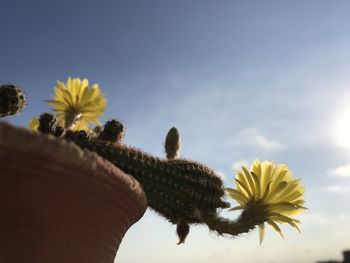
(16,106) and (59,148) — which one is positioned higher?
(16,106)

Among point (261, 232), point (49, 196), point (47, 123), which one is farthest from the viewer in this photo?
point (261, 232)

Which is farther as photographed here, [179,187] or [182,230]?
[182,230]

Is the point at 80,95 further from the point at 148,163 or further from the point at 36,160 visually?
the point at 36,160

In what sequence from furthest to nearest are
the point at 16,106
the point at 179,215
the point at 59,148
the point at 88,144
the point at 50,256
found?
the point at 179,215
the point at 88,144
the point at 16,106
the point at 50,256
the point at 59,148

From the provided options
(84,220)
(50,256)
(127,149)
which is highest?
(127,149)

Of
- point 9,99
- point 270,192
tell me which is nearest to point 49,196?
point 9,99

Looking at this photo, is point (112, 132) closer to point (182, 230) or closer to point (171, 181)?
point (171, 181)

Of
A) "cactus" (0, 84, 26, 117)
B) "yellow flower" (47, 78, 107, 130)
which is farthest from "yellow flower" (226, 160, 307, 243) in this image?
"cactus" (0, 84, 26, 117)

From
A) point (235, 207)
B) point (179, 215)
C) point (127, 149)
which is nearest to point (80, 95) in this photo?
point (127, 149)

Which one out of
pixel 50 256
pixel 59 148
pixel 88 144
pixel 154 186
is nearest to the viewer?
pixel 59 148
